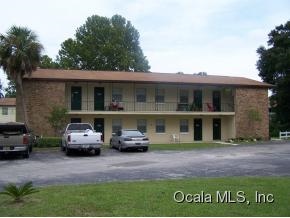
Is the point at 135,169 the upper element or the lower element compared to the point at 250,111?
lower

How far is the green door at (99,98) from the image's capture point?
37.1 metres

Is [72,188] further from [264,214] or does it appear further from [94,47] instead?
[94,47]

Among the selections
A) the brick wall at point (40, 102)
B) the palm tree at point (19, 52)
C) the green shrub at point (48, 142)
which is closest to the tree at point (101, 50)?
the brick wall at point (40, 102)

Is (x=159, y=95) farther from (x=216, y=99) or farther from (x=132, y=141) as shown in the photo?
(x=132, y=141)

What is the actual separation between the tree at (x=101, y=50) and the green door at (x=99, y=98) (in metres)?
21.8

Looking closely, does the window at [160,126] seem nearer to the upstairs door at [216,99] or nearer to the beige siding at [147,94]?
the beige siding at [147,94]

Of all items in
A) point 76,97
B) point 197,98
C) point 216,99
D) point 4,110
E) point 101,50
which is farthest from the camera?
point 4,110

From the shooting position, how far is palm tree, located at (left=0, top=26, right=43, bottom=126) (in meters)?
31.2

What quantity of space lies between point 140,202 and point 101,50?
50.4 m

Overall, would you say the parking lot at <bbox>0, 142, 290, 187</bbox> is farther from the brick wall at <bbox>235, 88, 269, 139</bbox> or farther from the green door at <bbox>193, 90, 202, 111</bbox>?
the green door at <bbox>193, 90, 202, 111</bbox>

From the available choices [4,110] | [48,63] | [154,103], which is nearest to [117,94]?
[154,103]

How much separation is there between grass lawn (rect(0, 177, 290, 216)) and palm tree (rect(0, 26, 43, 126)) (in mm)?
20656

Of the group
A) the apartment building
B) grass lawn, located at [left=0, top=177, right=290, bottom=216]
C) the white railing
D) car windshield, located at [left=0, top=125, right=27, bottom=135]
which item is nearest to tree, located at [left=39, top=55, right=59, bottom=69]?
the apartment building

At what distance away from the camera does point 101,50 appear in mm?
59000
